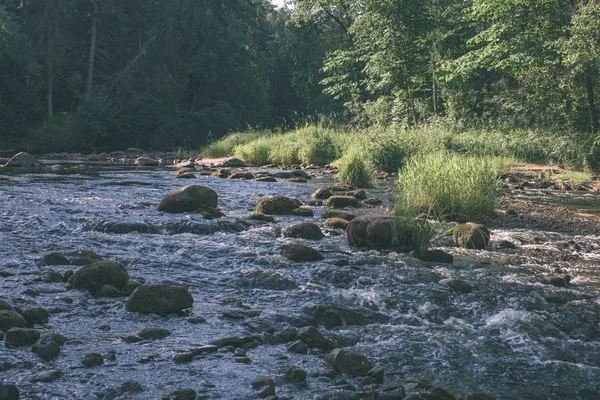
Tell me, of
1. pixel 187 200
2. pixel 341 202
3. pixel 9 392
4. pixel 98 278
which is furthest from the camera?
pixel 341 202

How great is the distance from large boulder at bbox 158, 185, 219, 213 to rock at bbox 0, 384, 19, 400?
703cm

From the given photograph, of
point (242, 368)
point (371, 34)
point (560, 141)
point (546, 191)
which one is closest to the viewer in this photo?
point (242, 368)

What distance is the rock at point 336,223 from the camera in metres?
9.02

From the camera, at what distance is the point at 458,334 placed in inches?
182

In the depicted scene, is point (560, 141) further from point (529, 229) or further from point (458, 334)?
point (458, 334)

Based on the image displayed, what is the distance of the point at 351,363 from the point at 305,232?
435 centimetres

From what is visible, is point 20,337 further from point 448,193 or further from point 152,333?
point 448,193

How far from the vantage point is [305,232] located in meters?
8.24

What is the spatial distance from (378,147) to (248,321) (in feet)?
47.5

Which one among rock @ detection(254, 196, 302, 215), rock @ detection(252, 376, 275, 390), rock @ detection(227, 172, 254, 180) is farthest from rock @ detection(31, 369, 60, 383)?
rock @ detection(227, 172, 254, 180)

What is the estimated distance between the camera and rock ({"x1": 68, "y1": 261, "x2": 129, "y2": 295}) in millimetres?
5449

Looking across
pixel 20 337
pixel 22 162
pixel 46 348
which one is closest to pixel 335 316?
pixel 46 348

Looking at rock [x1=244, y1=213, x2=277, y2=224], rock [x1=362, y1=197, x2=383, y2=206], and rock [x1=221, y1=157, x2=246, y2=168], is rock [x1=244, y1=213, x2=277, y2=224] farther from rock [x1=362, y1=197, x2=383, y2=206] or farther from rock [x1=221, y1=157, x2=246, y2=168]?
rock [x1=221, y1=157, x2=246, y2=168]

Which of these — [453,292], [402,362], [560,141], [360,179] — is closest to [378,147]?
[360,179]
